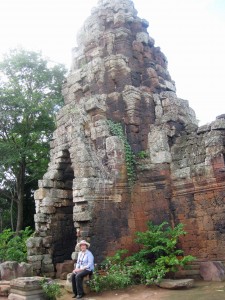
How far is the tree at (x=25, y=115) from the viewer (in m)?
17.6

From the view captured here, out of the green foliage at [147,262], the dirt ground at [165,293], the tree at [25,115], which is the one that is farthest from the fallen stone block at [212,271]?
the tree at [25,115]

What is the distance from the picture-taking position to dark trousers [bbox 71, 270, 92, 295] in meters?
5.98

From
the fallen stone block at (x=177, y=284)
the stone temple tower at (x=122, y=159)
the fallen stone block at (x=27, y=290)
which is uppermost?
the stone temple tower at (x=122, y=159)

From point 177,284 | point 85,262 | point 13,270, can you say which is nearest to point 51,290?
point 85,262

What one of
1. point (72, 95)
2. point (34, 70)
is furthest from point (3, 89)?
point (72, 95)

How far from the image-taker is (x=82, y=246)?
6.43 metres

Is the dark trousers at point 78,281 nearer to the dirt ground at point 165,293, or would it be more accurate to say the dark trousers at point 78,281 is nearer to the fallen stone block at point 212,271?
the dirt ground at point 165,293

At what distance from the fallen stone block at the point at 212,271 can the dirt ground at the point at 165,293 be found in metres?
0.25

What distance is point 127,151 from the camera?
342 inches

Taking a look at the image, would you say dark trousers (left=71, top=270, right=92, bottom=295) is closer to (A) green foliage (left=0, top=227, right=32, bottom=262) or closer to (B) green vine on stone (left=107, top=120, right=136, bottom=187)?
(B) green vine on stone (left=107, top=120, right=136, bottom=187)

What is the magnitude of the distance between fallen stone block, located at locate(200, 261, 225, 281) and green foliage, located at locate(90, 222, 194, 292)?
43cm

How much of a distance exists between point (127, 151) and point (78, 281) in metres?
3.87

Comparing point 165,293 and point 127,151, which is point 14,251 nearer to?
point 127,151

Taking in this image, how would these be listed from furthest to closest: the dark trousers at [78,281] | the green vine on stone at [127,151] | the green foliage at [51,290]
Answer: the green vine on stone at [127,151], the green foliage at [51,290], the dark trousers at [78,281]
